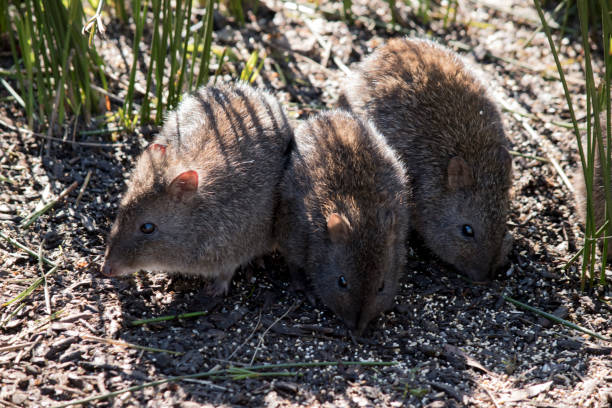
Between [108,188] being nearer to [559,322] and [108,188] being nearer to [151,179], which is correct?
[151,179]

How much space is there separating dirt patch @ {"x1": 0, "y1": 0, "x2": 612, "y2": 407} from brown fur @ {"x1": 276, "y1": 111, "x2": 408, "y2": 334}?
353 millimetres

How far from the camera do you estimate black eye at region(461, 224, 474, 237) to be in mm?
6277

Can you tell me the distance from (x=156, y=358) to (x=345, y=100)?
361 cm

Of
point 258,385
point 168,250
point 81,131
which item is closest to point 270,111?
point 168,250

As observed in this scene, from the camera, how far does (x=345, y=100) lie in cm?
727

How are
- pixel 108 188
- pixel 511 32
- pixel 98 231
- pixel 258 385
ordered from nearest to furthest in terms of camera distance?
pixel 258 385 → pixel 98 231 → pixel 108 188 → pixel 511 32

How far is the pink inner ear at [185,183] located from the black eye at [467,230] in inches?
101

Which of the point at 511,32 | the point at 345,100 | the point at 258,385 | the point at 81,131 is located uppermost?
the point at 511,32

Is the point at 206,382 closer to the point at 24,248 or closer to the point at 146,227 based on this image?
the point at 146,227

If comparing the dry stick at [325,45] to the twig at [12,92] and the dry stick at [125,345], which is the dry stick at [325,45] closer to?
the twig at [12,92]

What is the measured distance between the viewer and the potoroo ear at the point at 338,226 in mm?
5223

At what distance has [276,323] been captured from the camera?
215 inches

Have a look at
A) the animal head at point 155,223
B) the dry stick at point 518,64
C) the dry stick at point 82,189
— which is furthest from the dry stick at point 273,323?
the dry stick at point 518,64

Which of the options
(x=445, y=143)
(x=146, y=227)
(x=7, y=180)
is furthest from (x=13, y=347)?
(x=445, y=143)
